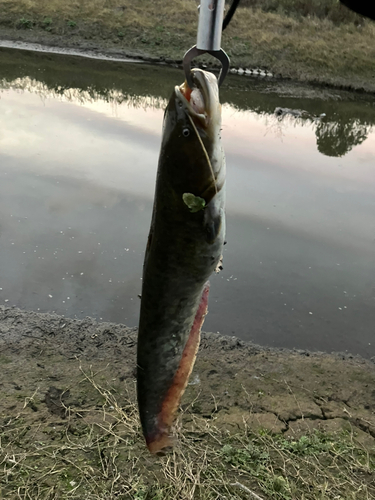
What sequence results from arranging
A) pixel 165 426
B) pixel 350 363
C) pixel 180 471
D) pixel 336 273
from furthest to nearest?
pixel 336 273, pixel 350 363, pixel 180 471, pixel 165 426

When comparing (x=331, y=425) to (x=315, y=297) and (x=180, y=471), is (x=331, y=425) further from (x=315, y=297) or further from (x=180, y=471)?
(x=315, y=297)

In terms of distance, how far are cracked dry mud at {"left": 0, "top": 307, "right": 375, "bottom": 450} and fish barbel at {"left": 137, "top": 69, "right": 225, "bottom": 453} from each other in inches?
75.7

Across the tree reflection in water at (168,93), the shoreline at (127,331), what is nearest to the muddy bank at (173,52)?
the tree reflection in water at (168,93)

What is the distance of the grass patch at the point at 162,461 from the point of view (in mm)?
3000

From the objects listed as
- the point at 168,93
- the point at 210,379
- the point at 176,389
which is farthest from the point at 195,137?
the point at 168,93

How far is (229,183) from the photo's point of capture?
27.3ft

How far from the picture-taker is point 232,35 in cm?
2308

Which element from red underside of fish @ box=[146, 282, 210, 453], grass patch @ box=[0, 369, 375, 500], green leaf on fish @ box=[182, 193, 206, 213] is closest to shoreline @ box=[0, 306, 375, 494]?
grass patch @ box=[0, 369, 375, 500]

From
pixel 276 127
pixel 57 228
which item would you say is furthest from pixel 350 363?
pixel 276 127

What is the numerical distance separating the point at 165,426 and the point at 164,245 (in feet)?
3.15

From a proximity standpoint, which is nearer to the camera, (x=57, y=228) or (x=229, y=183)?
(x=57, y=228)

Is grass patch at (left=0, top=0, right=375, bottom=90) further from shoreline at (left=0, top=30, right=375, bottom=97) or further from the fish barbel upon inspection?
the fish barbel

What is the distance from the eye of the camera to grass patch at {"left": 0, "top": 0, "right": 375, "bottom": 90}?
853 inches

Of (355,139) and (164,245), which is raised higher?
(164,245)
